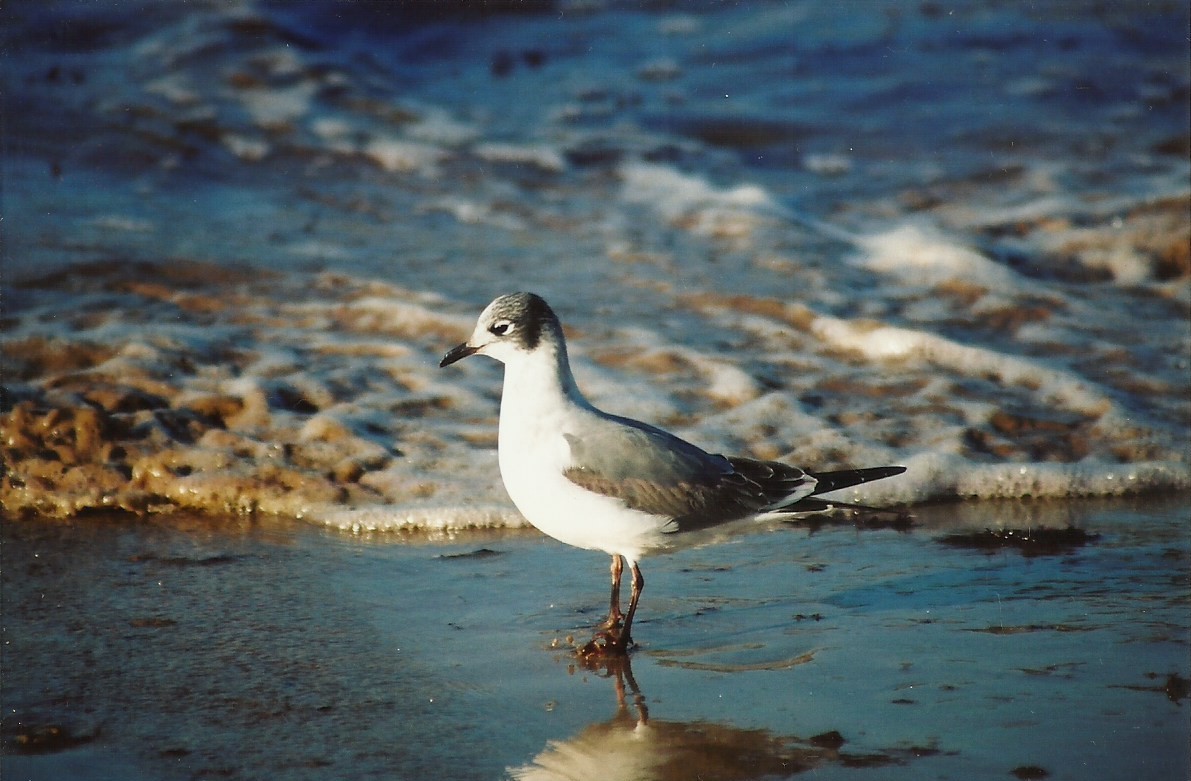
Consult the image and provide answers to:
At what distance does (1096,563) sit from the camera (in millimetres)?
5105

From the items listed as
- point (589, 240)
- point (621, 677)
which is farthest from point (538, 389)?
point (589, 240)

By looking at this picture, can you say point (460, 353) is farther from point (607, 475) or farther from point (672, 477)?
point (672, 477)

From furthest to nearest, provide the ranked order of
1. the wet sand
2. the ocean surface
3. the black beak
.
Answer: the ocean surface → the black beak → the wet sand

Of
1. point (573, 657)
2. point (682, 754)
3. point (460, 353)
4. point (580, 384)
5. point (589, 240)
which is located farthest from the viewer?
point (589, 240)

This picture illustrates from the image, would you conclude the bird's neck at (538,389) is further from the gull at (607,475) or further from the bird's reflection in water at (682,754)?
the bird's reflection in water at (682,754)

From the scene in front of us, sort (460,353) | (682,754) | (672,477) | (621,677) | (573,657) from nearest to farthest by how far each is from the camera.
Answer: (682,754)
(621,677)
(573,657)
(672,477)
(460,353)

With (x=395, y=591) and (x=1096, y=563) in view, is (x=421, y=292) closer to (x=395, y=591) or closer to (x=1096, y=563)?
(x=395, y=591)

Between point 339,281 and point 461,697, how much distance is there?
4.88 meters

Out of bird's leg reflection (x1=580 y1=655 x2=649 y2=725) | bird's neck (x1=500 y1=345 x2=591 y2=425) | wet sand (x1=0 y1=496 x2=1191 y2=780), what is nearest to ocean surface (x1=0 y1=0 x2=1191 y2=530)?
wet sand (x1=0 y1=496 x2=1191 y2=780)

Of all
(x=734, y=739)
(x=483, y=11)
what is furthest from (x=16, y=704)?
(x=483, y=11)

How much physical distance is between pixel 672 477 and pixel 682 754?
122cm

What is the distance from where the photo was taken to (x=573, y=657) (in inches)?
171

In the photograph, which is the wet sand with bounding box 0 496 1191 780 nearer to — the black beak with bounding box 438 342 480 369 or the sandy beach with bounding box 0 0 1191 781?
the sandy beach with bounding box 0 0 1191 781

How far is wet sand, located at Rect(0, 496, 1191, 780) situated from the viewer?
11.8 feet
